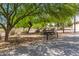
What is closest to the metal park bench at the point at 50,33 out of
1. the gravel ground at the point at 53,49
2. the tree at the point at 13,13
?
the gravel ground at the point at 53,49

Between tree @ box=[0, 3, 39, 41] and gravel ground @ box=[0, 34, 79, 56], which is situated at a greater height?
tree @ box=[0, 3, 39, 41]

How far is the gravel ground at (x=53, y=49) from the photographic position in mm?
4809

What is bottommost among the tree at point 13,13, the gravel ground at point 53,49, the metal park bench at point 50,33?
the gravel ground at point 53,49

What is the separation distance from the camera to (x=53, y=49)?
4836 millimetres

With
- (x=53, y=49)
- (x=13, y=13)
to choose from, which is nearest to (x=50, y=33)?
(x=53, y=49)

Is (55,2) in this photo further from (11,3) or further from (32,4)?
(11,3)

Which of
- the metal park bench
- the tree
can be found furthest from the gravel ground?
the tree

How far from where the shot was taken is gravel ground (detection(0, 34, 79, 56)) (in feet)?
15.8

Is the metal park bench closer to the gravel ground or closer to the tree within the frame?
the gravel ground

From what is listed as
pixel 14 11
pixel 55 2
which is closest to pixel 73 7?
pixel 55 2

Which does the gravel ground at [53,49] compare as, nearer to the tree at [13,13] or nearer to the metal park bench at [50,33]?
the metal park bench at [50,33]

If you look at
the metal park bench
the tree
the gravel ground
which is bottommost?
the gravel ground

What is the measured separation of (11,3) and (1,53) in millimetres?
921

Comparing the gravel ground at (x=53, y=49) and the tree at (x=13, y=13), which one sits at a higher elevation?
the tree at (x=13, y=13)
